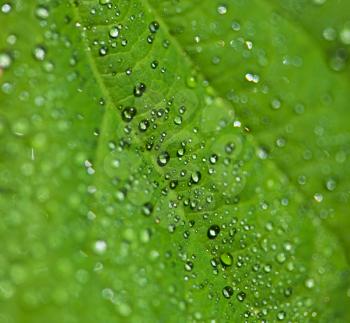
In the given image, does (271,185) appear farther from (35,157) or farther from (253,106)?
(35,157)

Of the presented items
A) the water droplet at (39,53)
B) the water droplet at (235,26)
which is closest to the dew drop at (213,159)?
the water droplet at (235,26)

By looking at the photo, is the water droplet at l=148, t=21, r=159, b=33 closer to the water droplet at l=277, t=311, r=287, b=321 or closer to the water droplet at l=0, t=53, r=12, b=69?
the water droplet at l=0, t=53, r=12, b=69

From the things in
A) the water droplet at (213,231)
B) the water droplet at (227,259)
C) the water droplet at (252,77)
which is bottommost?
the water droplet at (227,259)

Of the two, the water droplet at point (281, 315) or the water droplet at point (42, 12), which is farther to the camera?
the water droplet at point (281, 315)

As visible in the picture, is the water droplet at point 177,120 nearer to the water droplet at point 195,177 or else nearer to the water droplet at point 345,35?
the water droplet at point 195,177

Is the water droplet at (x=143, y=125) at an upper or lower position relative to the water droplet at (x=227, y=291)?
upper

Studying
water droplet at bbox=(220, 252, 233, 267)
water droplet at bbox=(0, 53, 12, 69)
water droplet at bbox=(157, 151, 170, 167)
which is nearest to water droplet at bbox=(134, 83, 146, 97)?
water droplet at bbox=(157, 151, 170, 167)

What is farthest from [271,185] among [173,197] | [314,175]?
[173,197]

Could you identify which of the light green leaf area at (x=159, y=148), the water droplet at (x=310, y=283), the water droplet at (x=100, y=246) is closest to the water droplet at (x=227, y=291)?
the light green leaf area at (x=159, y=148)
